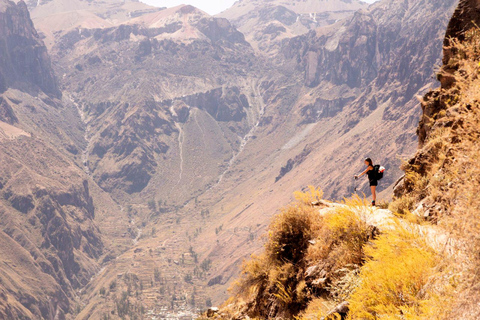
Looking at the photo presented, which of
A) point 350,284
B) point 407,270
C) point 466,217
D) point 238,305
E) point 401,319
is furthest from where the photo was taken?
point 238,305

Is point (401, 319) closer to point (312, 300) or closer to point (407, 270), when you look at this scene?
point (407, 270)

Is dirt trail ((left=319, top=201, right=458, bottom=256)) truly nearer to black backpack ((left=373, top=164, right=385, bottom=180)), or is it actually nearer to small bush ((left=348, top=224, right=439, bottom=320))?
small bush ((left=348, top=224, right=439, bottom=320))

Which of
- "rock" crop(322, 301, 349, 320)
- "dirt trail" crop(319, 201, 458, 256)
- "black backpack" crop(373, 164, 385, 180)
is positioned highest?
"dirt trail" crop(319, 201, 458, 256)

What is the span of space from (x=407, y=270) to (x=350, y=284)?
1855 millimetres

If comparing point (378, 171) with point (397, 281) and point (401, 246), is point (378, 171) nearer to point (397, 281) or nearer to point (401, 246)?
point (401, 246)

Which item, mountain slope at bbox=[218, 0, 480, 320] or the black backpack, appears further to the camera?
the black backpack

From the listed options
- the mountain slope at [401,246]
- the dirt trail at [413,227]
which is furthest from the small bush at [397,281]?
the dirt trail at [413,227]

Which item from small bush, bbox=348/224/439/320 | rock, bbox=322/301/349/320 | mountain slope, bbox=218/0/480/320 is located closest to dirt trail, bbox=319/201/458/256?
mountain slope, bbox=218/0/480/320

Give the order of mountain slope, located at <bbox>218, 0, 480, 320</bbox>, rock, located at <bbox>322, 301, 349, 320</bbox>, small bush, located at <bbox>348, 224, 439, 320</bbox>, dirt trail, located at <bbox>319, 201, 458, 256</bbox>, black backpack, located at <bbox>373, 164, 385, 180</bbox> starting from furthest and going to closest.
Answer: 1. black backpack, located at <bbox>373, 164, 385, 180</bbox>
2. rock, located at <bbox>322, 301, 349, 320</bbox>
3. dirt trail, located at <bbox>319, 201, 458, 256</bbox>
4. small bush, located at <bbox>348, 224, 439, 320</bbox>
5. mountain slope, located at <bbox>218, 0, 480, 320</bbox>

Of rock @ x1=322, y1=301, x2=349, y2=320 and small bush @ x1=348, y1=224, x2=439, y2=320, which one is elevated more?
small bush @ x1=348, y1=224, x2=439, y2=320

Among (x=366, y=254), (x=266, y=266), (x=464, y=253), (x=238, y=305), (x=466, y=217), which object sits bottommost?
(x=238, y=305)

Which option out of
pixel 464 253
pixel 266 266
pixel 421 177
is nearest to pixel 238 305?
pixel 266 266

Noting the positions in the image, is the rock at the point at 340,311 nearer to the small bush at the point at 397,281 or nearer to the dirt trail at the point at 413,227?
the small bush at the point at 397,281

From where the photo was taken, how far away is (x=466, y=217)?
7.16 m
